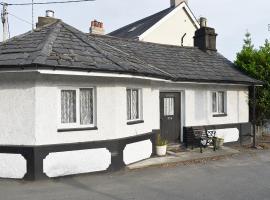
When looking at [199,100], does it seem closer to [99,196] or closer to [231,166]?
[231,166]

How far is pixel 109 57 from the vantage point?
967 centimetres

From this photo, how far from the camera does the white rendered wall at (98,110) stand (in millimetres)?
8461

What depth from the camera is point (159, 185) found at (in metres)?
7.96

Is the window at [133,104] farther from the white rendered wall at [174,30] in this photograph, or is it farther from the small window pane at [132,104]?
the white rendered wall at [174,30]

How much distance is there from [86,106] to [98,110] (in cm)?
36

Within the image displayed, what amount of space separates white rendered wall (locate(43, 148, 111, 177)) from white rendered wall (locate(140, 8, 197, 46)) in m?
15.3

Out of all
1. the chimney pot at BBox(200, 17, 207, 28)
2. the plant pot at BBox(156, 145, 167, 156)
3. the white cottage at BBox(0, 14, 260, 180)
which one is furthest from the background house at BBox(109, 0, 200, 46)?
the plant pot at BBox(156, 145, 167, 156)

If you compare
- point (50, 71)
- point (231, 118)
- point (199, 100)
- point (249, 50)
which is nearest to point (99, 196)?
point (50, 71)

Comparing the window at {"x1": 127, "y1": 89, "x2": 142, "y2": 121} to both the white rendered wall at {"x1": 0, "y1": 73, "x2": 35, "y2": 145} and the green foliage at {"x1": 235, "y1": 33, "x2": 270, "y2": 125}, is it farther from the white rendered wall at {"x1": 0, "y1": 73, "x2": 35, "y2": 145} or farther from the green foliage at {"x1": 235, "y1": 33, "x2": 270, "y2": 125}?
the green foliage at {"x1": 235, "y1": 33, "x2": 270, "y2": 125}

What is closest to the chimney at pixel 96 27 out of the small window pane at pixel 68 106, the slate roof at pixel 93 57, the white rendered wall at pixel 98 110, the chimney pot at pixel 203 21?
the slate roof at pixel 93 57

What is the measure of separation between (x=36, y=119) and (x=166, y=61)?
7083mm

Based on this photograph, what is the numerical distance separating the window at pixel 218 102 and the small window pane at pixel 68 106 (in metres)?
7.38

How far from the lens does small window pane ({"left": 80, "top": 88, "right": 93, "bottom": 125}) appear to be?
921 centimetres

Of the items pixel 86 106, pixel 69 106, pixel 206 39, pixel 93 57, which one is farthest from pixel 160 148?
pixel 206 39
